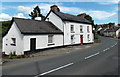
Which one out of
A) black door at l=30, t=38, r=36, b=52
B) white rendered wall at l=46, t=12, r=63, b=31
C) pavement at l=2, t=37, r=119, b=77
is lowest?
pavement at l=2, t=37, r=119, b=77

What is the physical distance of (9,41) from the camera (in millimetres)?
22406

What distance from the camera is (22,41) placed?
65.6 ft

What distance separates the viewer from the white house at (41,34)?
20.5 m

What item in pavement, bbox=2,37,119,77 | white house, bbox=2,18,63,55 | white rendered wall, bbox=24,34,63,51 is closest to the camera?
pavement, bbox=2,37,119,77

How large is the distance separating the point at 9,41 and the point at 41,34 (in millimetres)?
5335

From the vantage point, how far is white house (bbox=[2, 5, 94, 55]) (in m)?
20.5

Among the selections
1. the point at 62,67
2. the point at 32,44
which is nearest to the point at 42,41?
the point at 32,44

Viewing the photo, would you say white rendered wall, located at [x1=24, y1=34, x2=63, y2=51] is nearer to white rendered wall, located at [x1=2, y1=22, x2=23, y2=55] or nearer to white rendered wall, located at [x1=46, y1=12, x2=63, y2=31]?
white rendered wall, located at [x1=2, y1=22, x2=23, y2=55]

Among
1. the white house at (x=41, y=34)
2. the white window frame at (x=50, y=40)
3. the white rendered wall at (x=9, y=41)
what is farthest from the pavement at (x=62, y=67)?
the white window frame at (x=50, y=40)

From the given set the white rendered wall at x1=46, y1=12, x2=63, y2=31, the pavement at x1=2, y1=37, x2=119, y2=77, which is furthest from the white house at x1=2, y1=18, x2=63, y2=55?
the pavement at x1=2, y1=37, x2=119, y2=77

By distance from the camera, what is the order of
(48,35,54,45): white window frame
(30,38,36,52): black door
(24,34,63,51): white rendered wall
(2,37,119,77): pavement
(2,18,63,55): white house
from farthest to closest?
(48,35,54,45): white window frame < (30,38,36,52): black door < (24,34,63,51): white rendered wall < (2,18,63,55): white house < (2,37,119,77): pavement

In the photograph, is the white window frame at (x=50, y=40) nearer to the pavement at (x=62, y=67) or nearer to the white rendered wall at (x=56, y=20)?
the white rendered wall at (x=56, y=20)

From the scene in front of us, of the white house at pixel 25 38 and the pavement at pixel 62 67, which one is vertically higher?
the white house at pixel 25 38

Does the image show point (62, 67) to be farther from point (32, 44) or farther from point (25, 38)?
point (32, 44)
